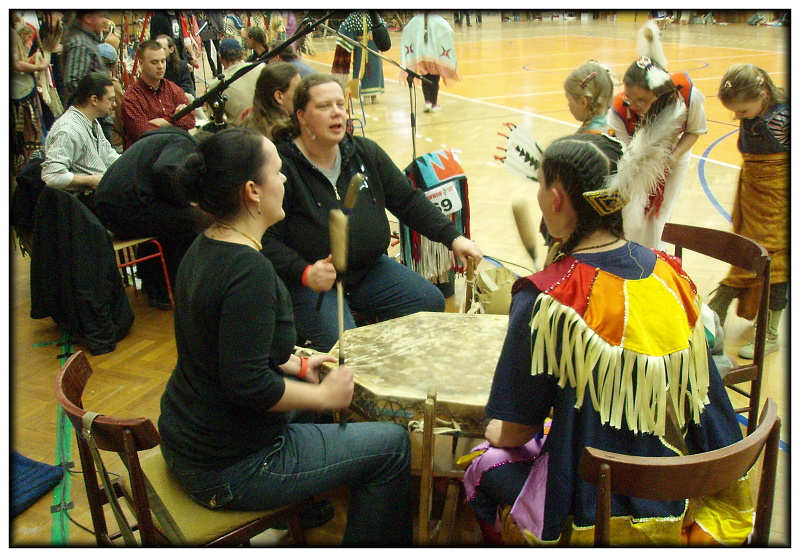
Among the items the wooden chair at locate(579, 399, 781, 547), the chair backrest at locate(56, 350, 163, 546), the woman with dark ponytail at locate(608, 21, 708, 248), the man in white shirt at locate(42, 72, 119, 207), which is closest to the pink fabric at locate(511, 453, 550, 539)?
the wooden chair at locate(579, 399, 781, 547)

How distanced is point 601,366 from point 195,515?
3.17 feet

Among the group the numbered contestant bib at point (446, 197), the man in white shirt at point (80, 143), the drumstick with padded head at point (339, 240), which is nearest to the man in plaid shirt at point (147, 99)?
the man in white shirt at point (80, 143)

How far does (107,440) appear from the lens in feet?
4.38

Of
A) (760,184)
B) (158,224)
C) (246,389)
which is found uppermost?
(760,184)

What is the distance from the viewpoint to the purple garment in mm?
1367

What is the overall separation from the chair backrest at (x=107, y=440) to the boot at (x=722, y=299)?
8.63ft

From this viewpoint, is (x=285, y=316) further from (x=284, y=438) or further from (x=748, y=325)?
(x=748, y=325)

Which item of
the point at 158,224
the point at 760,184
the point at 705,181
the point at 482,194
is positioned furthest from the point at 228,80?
the point at 705,181

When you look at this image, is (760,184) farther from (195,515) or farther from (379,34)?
(195,515)

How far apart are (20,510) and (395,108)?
7376mm

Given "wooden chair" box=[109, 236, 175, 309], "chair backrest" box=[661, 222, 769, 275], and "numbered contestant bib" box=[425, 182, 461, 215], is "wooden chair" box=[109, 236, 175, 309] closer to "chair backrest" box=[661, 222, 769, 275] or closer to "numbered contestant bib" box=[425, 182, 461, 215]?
"numbered contestant bib" box=[425, 182, 461, 215]

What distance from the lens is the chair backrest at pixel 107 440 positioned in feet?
4.23

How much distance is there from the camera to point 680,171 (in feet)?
9.94

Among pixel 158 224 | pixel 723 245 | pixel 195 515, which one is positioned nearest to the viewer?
pixel 195 515
